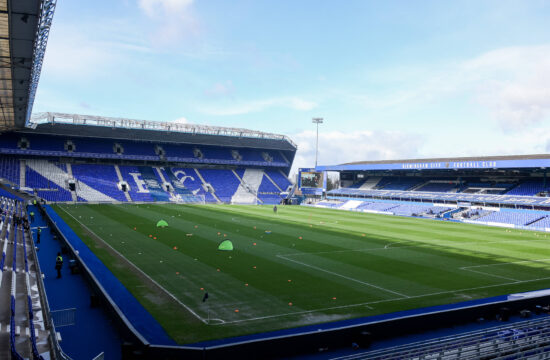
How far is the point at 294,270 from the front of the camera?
22.0m

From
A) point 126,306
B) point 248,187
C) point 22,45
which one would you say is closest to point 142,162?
point 248,187

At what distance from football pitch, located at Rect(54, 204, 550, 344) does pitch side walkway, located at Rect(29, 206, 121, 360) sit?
1669 millimetres

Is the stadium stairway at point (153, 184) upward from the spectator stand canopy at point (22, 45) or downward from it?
downward

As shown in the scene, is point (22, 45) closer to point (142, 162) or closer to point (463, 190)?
point (463, 190)

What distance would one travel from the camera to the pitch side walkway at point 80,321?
39.7ft

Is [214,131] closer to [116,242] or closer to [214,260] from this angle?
[116,242]

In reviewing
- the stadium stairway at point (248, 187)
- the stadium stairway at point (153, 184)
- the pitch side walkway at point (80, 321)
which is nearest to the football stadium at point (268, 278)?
the pitch side walkway at point (80, 321)

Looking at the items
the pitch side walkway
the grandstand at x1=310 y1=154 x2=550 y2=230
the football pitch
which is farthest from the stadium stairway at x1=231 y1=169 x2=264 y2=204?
the pitch side walkway

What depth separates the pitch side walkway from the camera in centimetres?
1211

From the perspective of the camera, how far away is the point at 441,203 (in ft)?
194

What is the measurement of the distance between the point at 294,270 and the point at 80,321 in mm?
10787

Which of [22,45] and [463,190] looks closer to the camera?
[22,45]

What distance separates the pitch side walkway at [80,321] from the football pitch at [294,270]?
1669 mm

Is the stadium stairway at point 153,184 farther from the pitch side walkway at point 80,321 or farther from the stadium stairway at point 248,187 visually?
the pitch side walkway at point 80,321
